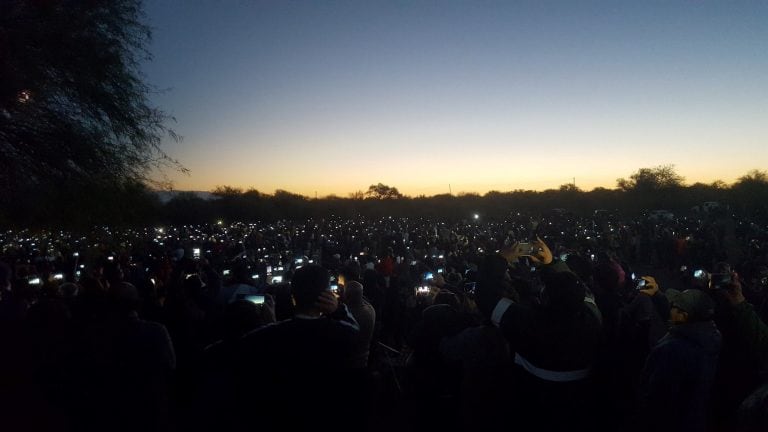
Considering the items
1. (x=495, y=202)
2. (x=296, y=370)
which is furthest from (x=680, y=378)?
(x=495, y=202)

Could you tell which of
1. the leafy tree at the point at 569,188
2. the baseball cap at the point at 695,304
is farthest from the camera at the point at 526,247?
the leafy tree at the point at 569,188

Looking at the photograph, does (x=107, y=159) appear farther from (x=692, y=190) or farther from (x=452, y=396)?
(x=692, y=190)

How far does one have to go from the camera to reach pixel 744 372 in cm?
381

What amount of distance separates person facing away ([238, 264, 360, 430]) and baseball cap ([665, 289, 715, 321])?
7.88ft

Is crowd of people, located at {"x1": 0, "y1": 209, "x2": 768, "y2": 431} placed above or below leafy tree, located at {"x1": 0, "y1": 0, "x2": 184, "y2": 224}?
below

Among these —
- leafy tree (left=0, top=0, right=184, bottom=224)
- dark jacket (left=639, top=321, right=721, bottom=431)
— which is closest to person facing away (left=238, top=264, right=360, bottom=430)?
dark jacket (left=639, top=321, right=721, bottom=431)

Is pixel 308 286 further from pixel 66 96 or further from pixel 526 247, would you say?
pixel 66 96

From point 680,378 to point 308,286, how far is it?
2.54m

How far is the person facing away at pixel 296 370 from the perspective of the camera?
219cm

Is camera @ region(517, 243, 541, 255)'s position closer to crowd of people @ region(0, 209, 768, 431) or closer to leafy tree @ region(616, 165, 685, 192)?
crowd of people @ region(0, 209, 768, 431)

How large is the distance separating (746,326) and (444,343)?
2544mm

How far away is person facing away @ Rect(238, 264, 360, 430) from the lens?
7.18ft

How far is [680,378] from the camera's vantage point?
3.02m

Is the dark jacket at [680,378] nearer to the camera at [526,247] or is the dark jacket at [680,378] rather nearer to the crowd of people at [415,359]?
the crowd of people at [415,359]
